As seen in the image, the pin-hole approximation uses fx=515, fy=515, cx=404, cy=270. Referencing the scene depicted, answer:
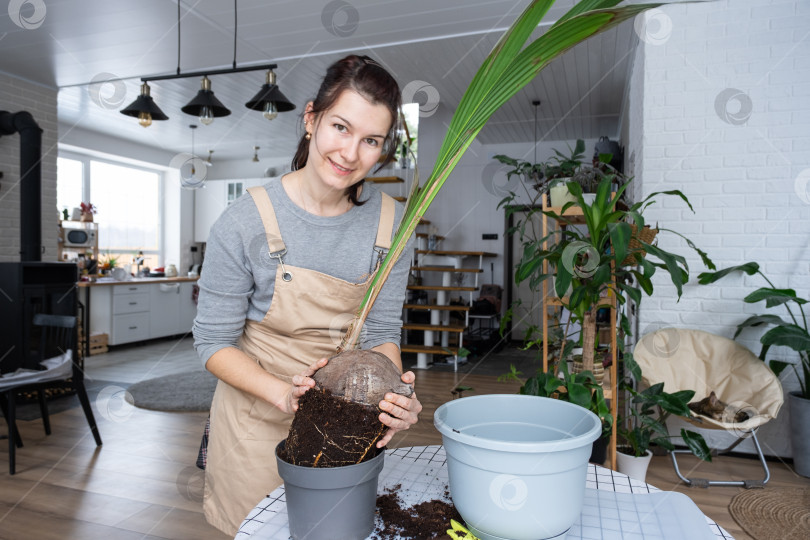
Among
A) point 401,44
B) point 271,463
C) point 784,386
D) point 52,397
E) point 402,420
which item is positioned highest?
point 401,44

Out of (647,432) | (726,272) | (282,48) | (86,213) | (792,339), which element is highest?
(282,48)

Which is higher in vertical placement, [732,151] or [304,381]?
[732,151]

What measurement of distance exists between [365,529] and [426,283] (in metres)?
6.66

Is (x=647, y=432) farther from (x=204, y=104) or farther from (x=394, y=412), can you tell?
(x=204, y=104)

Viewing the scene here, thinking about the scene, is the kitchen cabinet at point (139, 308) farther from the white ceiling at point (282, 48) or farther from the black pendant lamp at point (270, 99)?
the black pendant lamp at point (270, 99)

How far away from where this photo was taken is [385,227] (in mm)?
1034

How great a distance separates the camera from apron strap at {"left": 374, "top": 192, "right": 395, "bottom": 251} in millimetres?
1023

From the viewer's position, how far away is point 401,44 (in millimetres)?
4238

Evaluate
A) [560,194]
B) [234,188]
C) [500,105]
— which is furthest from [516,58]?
[234,188]

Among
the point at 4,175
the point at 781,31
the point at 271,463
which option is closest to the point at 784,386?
the point at 781,31

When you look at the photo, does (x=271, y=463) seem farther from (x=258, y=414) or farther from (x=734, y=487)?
(x=734, y=487)

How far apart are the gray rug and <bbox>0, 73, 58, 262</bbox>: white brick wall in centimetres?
186

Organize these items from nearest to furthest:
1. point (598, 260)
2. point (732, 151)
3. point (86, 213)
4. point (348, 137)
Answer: point (348, 137), point (598, 260), point (732, 151), point (86, 213)

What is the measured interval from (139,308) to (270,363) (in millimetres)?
6281
